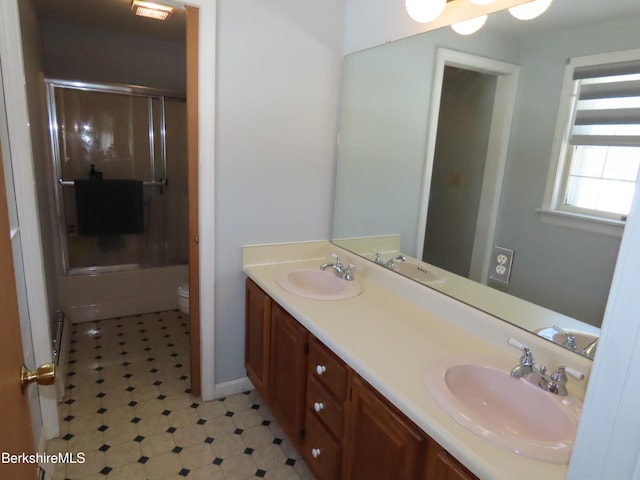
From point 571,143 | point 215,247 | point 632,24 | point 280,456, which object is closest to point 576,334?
point 571,143

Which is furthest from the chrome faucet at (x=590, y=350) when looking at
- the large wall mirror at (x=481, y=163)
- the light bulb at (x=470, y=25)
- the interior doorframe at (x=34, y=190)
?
the interior doorframe at (x=34, y=190)

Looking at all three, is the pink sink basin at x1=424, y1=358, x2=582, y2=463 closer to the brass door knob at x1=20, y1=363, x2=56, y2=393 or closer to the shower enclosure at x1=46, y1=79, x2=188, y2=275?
the brass door knob at x1=20, y1=363, x2=56, y2=393

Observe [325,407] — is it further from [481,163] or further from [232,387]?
[481,163]

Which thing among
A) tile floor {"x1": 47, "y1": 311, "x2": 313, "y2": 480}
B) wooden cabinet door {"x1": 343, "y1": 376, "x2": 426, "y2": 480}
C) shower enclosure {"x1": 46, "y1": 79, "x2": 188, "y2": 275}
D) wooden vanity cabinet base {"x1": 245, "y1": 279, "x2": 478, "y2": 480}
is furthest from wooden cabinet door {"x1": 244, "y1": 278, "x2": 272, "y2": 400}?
shower enclosure {"x1": 46, "y1": 79, "x2": 188, "y2": 275}

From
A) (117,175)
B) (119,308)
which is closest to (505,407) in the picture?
(119,308)

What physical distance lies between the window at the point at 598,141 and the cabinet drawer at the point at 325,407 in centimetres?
106

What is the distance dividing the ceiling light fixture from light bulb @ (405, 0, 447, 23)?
4.84 ft

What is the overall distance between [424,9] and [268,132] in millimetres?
935

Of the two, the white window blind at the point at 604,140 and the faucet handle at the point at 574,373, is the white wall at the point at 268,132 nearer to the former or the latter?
the white window blind at the point at 604,140

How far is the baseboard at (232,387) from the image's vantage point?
2.34m

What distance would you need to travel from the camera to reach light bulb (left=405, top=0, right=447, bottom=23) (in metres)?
1.67

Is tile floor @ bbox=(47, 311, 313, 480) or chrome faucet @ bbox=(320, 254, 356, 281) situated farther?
chrome faucet @ bbox=(320, 254, 356, 281)

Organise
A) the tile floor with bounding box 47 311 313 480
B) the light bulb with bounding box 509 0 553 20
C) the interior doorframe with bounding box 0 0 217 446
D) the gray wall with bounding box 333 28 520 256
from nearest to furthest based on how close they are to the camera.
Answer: the light bulb with bounding box 509 0 553 20, the interior doorframe with bounding box 0 0 217 446, the tile floor with bounding box 47 311 313 480, the gray wall with bounding box 333 28 520 256

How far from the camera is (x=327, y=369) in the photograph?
1.51 m
